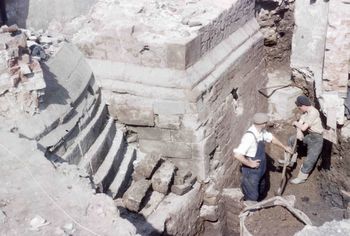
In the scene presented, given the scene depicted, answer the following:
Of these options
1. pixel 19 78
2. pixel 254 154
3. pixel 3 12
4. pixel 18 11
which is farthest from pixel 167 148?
pixel 3 12

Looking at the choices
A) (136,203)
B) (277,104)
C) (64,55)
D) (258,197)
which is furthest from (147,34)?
(277,104)

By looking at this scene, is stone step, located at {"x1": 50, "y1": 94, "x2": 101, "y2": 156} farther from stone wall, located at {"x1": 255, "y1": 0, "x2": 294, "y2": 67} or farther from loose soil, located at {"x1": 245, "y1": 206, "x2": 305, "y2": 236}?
stone wall, located at {"x1": 255, "y1": 0, "x2": 294, "y2": 67}

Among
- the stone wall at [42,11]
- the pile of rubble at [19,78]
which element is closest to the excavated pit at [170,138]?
the pile of rubble at [19,78]

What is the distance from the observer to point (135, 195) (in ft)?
18.5

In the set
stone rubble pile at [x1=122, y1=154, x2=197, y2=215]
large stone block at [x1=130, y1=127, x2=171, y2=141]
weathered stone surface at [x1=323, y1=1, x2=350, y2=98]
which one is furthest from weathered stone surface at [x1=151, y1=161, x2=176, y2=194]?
weathered stone surface at [x1=323, y1=1, x2=350, y2=98]

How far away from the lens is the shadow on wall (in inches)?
339

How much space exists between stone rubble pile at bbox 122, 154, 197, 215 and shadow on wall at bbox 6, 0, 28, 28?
4.08 metres

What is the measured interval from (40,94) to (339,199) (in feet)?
15.0

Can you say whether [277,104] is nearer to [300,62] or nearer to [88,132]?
[300,62]

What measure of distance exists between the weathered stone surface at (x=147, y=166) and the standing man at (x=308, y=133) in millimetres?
2277

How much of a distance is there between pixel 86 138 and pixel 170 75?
1309mm

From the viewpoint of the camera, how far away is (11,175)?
399 centimetres

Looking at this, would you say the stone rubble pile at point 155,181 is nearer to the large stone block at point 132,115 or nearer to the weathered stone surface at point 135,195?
the weathered stone surface at point 135,195

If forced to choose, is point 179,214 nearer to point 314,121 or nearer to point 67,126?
point 67,126
